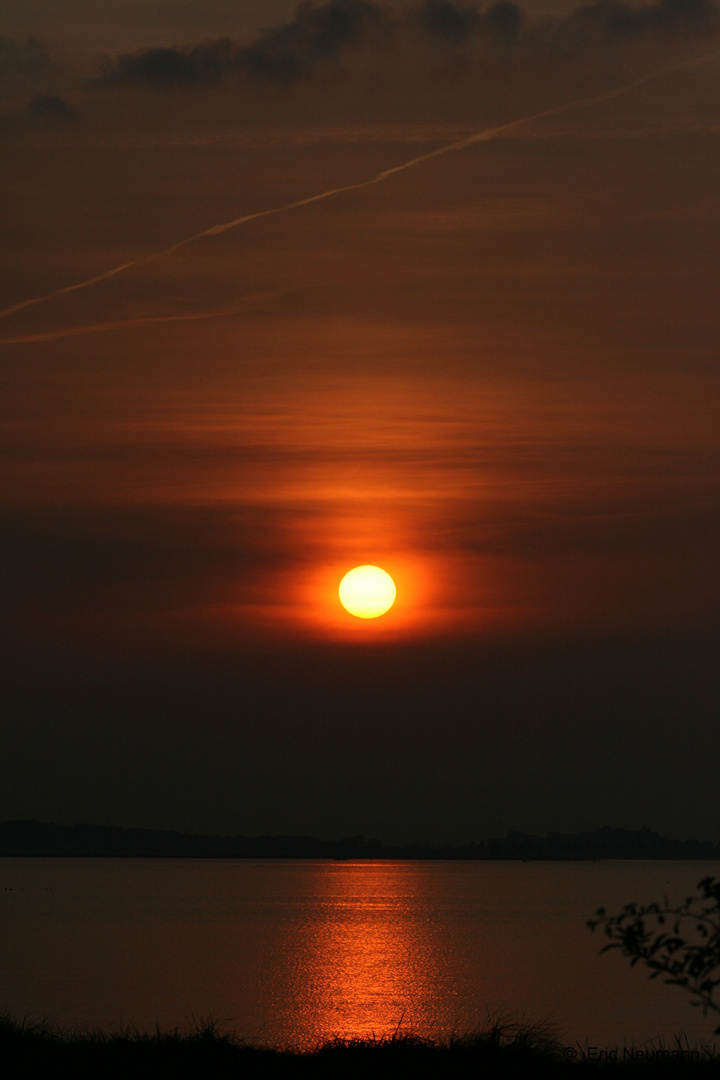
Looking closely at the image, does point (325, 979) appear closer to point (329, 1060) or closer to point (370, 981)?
point (370, 981)

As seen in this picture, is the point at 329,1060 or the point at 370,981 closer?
the point at 329,1060

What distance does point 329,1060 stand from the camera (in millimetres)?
24672

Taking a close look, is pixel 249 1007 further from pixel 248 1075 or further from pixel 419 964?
pixel 248 1075

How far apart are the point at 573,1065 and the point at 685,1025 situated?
4112 cm

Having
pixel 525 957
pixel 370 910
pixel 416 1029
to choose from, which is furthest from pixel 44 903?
pixel 416 1029

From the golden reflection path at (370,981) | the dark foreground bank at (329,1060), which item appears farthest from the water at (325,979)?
the dark foreground bank at (329,1060)

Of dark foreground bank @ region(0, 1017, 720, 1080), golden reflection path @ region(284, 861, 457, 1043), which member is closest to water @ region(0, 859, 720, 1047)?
golden reflection path @ region(284, 861, 457, 1043)

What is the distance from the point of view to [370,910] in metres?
193

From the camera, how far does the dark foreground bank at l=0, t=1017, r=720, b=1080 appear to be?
78.0 ft

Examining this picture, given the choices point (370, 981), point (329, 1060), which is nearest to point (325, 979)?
point (370, 981)

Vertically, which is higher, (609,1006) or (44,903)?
(44,903)

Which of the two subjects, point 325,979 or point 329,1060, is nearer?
point 329,1060

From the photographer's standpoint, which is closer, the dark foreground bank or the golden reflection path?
the dark foreground bank

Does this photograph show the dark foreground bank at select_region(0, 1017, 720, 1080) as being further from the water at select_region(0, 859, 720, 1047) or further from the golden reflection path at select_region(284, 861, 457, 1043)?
the water at select_region(0, 859, 720, 1047)
